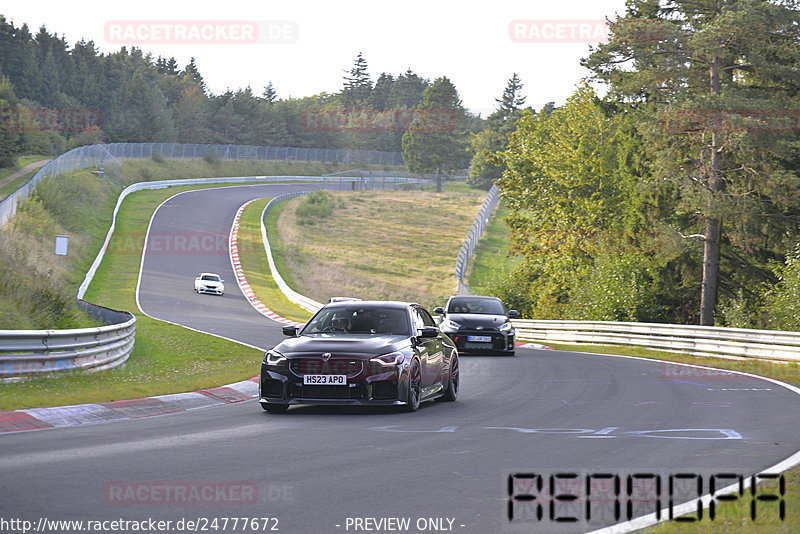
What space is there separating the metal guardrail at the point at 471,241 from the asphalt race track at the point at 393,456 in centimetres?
3433

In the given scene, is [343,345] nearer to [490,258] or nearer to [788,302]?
[788,302]

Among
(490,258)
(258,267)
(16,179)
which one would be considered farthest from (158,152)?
(490,258)

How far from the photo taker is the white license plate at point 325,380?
12461mm

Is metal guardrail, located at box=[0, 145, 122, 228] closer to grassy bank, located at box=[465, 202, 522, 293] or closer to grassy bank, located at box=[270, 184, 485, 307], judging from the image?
grassy bank, located at box=[270, 184, 485, 307]

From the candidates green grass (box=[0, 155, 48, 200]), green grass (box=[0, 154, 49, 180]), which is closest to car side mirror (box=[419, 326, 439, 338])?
green grass (box=[0, 155, 48, 200])

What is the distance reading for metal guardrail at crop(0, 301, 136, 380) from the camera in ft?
45.9

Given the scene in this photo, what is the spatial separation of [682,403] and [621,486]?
7838 mm

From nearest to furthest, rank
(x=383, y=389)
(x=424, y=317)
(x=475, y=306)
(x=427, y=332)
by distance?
(x=383, y=389), (x=427, y=332), (x=424, y=317), (x=475, y=306)

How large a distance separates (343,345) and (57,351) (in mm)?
5109

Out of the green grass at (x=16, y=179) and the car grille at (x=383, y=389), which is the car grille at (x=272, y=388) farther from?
the green grass at (x=16, y=179)

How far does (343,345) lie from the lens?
42.1 ft

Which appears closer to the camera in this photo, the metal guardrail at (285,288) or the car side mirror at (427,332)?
the car side mirror at (427,332)

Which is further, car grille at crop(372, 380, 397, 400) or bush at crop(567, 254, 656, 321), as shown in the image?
bush at crop(567, 254, 656, 321)

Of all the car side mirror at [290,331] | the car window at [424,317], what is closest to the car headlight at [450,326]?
the car window at [424,317]
